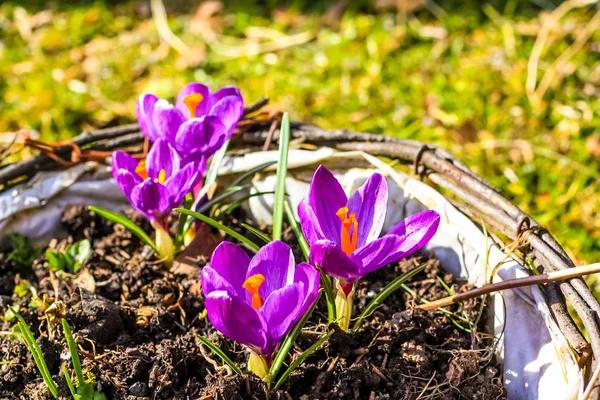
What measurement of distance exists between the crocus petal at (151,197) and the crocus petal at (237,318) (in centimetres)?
35

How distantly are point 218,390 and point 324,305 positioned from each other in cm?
31


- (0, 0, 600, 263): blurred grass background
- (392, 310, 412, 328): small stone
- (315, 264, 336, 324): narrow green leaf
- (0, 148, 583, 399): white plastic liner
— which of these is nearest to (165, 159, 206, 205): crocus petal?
(0, 148, 583, 399): white plastic liner

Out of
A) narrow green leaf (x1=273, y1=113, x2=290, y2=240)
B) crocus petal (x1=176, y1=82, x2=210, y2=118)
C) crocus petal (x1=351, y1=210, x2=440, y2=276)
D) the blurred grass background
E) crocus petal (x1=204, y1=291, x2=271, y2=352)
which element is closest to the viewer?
crocus petal (x1=204, y1=291, x2=271, y2=352)

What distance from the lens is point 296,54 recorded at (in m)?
2.83

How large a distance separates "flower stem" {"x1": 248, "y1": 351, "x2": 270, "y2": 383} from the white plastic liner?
44cm

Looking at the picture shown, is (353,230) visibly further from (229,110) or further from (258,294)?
(229,110)

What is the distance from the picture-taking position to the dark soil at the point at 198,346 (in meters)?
1.15

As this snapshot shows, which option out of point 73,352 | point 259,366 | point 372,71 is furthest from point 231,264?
point 372,71

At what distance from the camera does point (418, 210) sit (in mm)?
1438

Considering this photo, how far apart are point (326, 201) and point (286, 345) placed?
0.80 feet

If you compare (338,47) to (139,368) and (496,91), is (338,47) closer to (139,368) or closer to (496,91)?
(496,91)

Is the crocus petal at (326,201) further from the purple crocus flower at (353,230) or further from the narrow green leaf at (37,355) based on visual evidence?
the narrow green leaf at (37,355)

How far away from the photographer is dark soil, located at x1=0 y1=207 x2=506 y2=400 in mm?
1148

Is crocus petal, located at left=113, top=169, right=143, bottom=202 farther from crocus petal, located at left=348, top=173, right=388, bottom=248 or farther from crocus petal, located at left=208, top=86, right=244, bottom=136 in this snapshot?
crocus petal, located at left=348, top=173, right=388, bottom=248
